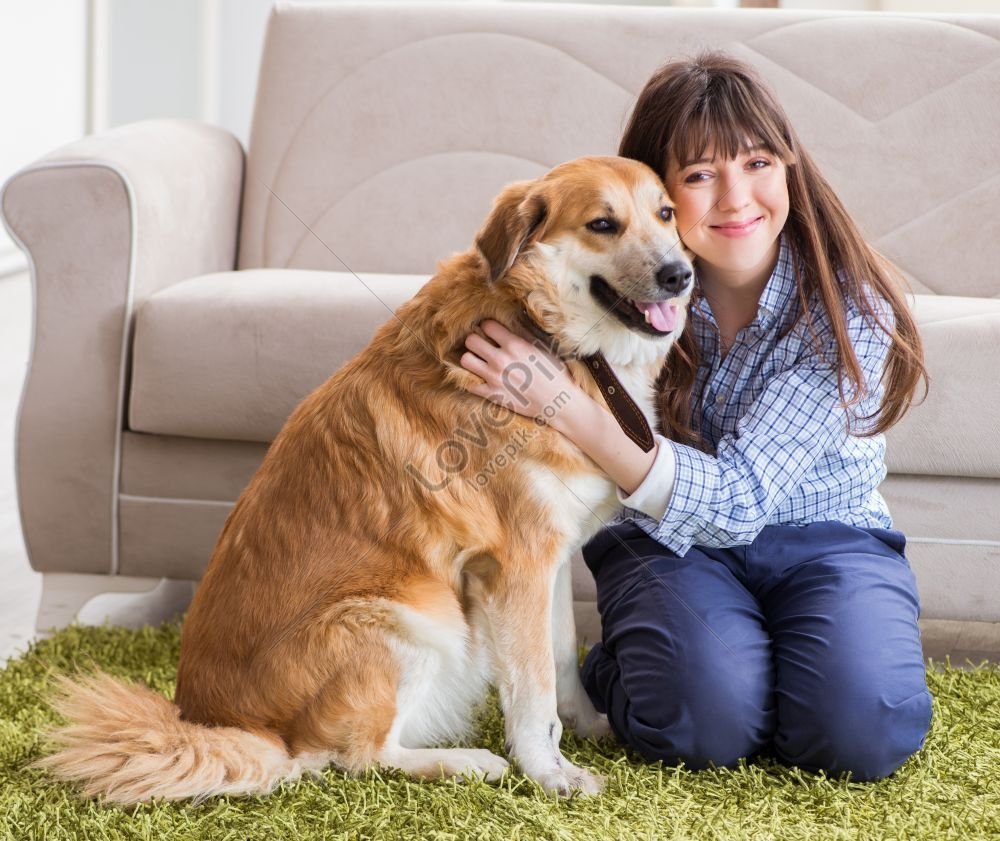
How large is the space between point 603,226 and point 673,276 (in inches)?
4.8

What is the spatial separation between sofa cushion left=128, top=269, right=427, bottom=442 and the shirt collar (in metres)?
0.69

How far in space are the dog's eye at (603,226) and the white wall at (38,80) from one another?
4.84m

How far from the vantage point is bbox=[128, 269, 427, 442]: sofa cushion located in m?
2.01

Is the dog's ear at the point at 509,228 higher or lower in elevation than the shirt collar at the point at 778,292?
higher

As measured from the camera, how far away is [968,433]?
1.91 m

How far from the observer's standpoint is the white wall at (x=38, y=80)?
5.46m

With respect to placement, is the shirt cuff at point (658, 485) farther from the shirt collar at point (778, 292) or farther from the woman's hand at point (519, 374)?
the shirt collar at point (778, 292)

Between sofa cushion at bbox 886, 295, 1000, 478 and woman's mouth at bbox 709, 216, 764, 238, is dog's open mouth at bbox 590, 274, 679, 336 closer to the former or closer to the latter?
woman's mouth at bbox 709, 216, 764, 238

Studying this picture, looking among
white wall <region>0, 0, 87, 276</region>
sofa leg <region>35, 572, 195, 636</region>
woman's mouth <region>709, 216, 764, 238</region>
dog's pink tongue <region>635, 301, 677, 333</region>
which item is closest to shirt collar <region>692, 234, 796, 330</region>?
woman's mouth <region>709, 216, 764, 238</region>

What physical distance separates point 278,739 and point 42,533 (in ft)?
3.08

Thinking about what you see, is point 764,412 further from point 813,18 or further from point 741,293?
point 813,18

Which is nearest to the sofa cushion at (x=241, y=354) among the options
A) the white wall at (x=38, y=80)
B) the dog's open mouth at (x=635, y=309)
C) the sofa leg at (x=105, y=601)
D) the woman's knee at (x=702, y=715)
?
the sofa leg at (x=105, y=601)

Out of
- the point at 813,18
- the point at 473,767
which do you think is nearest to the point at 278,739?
the point at 473,767

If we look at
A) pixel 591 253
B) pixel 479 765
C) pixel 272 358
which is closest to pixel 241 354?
pixel 272 358
